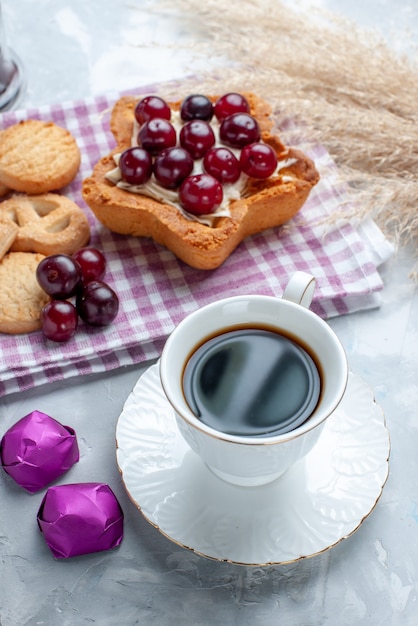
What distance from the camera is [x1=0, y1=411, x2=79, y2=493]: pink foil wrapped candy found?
1232 millimetres

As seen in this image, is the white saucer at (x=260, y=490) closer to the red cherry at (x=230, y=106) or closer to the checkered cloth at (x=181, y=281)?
the checkered cloth at (x=181, y=281)

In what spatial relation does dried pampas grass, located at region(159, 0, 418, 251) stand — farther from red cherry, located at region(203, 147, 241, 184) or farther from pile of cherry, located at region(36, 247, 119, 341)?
pile of cherry, located at region(36, 247, 119, 341)

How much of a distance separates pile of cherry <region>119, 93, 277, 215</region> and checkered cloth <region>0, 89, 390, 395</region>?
0.15 m

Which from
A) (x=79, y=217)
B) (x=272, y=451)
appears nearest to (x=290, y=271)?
(x=79, y=217)

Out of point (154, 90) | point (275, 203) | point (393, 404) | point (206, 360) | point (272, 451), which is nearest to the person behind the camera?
point (272, 451)

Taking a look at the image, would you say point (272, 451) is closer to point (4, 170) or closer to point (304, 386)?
point (304, 386)

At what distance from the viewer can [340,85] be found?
1888 mm

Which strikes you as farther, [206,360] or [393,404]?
[393,404]

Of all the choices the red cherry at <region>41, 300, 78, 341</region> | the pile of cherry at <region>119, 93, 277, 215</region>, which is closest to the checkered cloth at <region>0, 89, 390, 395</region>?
the red cherry at <region>41, 300, 78, 341</region>

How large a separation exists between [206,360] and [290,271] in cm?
52

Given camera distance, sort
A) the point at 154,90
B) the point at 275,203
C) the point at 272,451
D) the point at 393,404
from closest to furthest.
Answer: the point at 272,451 < the point at 393,404 < the point at 275,203 < the point at 154,90

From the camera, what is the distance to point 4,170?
5.43 ft

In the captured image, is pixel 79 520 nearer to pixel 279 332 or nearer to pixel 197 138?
pixel 279 332

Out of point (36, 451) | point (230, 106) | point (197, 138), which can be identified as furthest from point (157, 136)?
point (36, 451)
